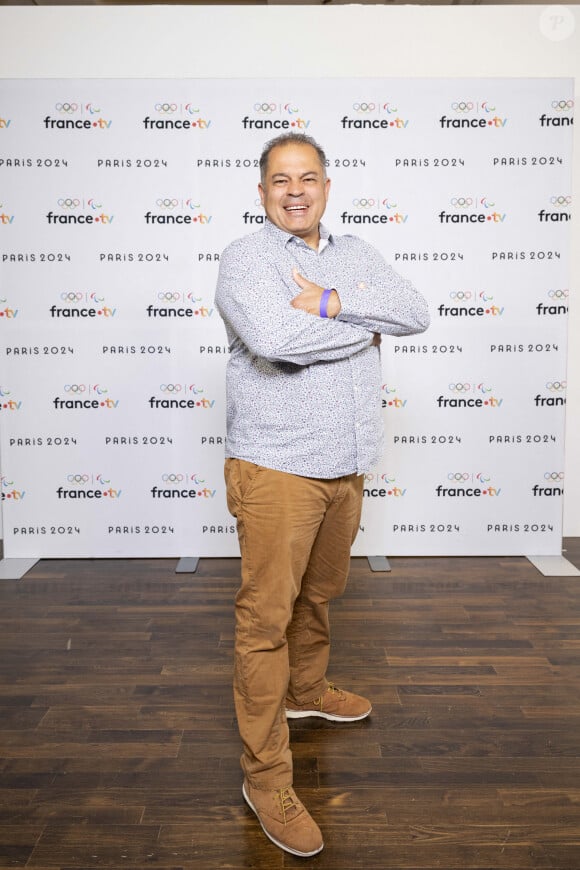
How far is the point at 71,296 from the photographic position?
384 centimetres

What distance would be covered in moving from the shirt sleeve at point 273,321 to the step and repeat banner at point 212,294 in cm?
201

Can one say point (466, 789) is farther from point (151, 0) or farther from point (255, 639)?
point (151, 0)

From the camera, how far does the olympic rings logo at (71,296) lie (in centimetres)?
384

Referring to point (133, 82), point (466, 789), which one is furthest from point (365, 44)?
point (466, 789)

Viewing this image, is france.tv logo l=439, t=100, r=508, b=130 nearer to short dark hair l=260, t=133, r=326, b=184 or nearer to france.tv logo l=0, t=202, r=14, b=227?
short dark hair l=260, t=133, r=326, b=184

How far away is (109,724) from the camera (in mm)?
2391

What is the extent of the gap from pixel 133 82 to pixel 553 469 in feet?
9.68

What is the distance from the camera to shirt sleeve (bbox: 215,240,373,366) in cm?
179

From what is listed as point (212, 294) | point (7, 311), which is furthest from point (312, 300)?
point (7, 311)

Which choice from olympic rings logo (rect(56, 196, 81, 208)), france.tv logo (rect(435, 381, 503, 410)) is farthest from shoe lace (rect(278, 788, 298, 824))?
olympic rings logo (rect(56, 196, 81, 208))

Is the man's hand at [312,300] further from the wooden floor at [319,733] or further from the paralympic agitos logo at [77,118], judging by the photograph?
the paralympic agitos logo at [77,118]

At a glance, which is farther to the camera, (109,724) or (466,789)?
(109,724)

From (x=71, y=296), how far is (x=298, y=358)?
7.84 ft

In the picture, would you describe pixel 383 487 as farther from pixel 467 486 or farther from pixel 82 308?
pixel 82 308
